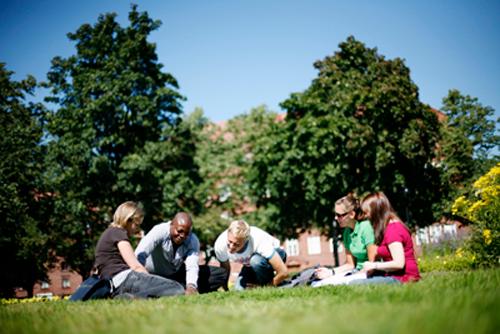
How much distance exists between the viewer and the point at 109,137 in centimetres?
2388

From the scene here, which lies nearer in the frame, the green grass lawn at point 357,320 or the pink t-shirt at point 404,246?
the green grass lawn at point 357,320

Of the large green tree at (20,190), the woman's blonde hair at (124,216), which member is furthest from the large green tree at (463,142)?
the large green tree at (20,190)

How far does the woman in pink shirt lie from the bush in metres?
4.33

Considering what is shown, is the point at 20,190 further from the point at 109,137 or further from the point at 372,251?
the point at 372,251

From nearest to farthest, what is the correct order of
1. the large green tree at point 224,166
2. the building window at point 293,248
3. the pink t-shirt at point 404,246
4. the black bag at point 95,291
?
the pink t-shirt at point 404,246, the black bag at point 95,291, the large green tree at point 224,166, the building window at point 293,248

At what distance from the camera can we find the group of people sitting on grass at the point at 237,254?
5.37 metres

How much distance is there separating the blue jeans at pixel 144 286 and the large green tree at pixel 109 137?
714 inches

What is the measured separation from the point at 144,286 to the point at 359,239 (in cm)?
346

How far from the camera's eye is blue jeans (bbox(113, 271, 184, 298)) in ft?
18.7

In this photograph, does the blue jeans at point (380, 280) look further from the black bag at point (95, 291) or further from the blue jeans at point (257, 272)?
the black bag at point (95, 291)

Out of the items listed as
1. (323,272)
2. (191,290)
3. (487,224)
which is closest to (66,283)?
(191,290)

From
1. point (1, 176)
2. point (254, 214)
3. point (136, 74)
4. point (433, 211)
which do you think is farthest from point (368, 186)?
point (1, 176)

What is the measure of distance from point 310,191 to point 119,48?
50.5 ft

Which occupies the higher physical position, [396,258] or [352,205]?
[352,205]
